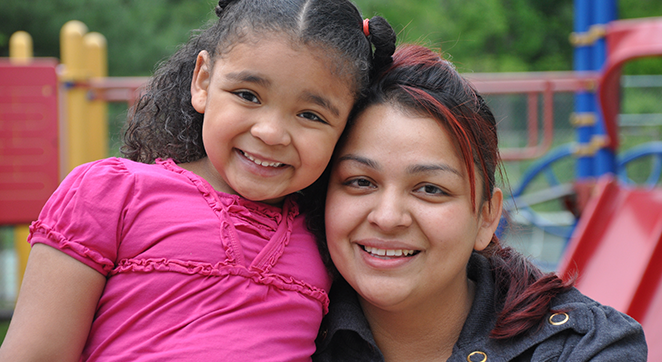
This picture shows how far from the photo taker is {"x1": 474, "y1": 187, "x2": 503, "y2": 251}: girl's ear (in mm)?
1782

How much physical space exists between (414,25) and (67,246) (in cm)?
1500

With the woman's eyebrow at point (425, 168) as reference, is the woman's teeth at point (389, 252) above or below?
below

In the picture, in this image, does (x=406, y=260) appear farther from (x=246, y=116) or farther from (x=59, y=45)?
(x=59, y=45)

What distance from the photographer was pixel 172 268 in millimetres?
1528

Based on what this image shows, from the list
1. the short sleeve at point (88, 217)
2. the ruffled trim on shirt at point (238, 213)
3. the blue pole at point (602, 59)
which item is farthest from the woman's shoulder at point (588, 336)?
the blue pole at point (602, 59)

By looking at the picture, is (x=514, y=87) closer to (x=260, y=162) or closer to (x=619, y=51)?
(x=619, y=51)

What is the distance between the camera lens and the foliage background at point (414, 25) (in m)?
15.1

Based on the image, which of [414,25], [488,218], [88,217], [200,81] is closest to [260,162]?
[200,81]

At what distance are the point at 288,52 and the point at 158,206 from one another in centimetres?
50

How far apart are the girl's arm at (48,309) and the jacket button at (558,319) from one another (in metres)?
1.14

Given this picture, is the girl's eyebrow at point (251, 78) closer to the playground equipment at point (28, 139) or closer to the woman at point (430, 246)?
the woman at point (430, 246)

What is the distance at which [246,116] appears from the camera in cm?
161

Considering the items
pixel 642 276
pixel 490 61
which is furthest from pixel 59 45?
A: pixel 642 276

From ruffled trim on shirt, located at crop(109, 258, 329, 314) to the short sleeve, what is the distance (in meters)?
0.05
